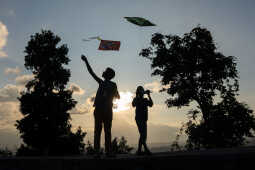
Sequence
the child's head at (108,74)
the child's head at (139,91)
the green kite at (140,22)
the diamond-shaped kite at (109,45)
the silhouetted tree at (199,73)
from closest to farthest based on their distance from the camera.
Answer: the child's head at (108,74) < the child's head at (139,91) < the diamond-shaped kite at (109,45) < the green kite at (140,22) < the silhouetted tree at (199,73)

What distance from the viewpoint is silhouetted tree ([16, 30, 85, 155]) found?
77.8 feet

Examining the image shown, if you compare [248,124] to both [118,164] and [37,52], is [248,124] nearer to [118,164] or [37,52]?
[118,164]

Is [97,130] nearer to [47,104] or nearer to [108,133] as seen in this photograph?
[108,133]

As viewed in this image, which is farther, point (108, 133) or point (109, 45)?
point (109, 45)

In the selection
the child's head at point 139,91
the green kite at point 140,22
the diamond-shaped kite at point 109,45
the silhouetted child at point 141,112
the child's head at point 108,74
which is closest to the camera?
the child's head at point 108,74

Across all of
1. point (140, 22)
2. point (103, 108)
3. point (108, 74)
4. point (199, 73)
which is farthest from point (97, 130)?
point (199, 73)

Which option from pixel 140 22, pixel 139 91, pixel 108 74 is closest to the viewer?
pixel 108 74

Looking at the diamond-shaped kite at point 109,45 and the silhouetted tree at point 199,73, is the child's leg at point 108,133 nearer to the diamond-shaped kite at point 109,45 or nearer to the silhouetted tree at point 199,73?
the diamond-shaped kite at point 109,45

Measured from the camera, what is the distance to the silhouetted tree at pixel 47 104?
77.8ft

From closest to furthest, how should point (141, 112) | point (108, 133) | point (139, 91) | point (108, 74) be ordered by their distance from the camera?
1. point (108, 133)
2. point (108, 74)
3. point (141, 112)
4. point (139, 91)

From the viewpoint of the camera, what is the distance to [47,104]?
2416cm

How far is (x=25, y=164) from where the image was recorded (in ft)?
21.1

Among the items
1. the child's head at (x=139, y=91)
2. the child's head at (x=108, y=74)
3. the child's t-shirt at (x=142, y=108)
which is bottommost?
the child's t-shirt at (x=142, y=108)

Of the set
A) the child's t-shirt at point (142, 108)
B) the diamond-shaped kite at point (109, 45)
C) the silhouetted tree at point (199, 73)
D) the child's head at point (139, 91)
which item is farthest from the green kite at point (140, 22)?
the silhouetted tree at point (199, 73)
